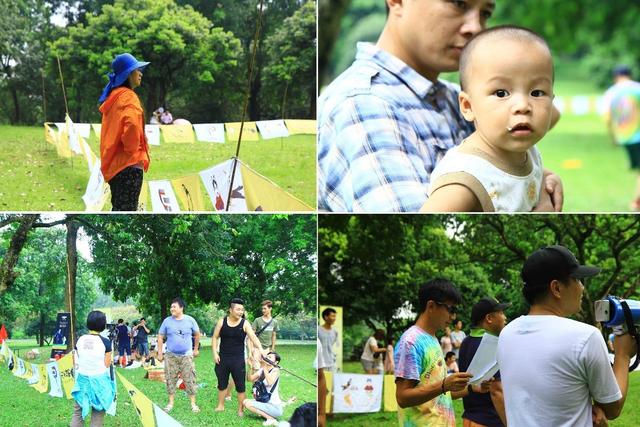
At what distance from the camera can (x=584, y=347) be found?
10.1 ft

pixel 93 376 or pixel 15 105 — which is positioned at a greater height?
pixel 15 105

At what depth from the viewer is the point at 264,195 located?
5.23m

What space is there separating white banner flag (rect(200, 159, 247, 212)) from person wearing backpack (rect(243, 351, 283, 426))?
74 cm

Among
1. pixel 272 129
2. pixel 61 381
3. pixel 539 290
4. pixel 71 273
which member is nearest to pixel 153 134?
pixel 272 129

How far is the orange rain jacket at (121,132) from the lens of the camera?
498 cm

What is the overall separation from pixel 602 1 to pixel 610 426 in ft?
12.7

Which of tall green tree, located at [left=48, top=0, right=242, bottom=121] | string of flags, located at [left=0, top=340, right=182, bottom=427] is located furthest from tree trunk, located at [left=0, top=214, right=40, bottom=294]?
tall green tree, located at [left=48, top=0, right=242, bottom=121]

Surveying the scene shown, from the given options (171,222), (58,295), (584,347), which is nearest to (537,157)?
(584,347)

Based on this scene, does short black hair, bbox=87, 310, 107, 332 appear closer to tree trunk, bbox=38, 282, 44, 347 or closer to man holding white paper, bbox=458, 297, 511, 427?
tree trunk, bbox=38, 282, 44, 347

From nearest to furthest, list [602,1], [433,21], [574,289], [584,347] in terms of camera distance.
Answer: [584,347]
[574,289]
[433,21]
[602,1]

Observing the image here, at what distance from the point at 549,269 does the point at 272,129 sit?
223 centimetres

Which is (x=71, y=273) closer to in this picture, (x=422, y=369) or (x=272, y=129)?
(x=272, y=129)

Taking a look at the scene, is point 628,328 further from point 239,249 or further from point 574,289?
point 239,249

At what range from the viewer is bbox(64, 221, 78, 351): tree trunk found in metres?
5.20
